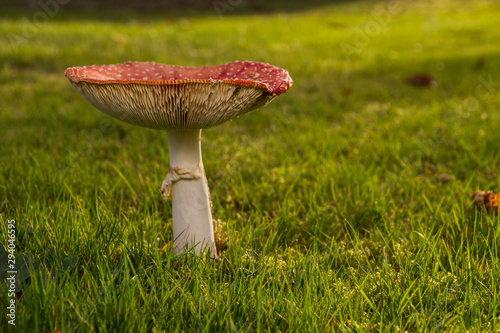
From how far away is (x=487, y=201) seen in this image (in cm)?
281

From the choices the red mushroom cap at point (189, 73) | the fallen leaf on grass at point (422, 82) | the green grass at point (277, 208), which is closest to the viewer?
the green grass at point (277, 208)

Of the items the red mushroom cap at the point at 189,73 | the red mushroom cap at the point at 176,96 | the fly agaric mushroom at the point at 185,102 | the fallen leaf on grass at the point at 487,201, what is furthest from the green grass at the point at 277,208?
the red mushroom cap at the point at 189,73

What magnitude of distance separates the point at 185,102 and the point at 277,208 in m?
1.27

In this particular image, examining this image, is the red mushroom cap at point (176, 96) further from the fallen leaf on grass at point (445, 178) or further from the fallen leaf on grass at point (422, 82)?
the fallen leaf on grass at point (422, 82)

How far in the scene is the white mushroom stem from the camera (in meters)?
2.30

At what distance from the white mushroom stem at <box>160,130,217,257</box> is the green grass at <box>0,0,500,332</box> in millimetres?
133

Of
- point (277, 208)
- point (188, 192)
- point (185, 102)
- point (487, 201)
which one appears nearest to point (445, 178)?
point (487, 201)

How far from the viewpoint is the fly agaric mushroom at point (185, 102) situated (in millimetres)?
1903

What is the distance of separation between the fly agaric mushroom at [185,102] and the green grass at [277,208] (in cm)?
22

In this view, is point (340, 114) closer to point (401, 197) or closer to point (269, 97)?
point (401, 197)

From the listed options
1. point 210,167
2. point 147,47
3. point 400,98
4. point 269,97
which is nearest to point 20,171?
point 210,167

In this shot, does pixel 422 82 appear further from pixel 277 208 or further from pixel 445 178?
pixel 277 208

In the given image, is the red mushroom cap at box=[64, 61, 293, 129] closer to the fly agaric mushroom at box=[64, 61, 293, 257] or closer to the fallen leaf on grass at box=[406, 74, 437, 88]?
the fly agaric mushroom at box=[64, 61, 293, 257]

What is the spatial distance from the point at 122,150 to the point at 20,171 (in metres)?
0.91
